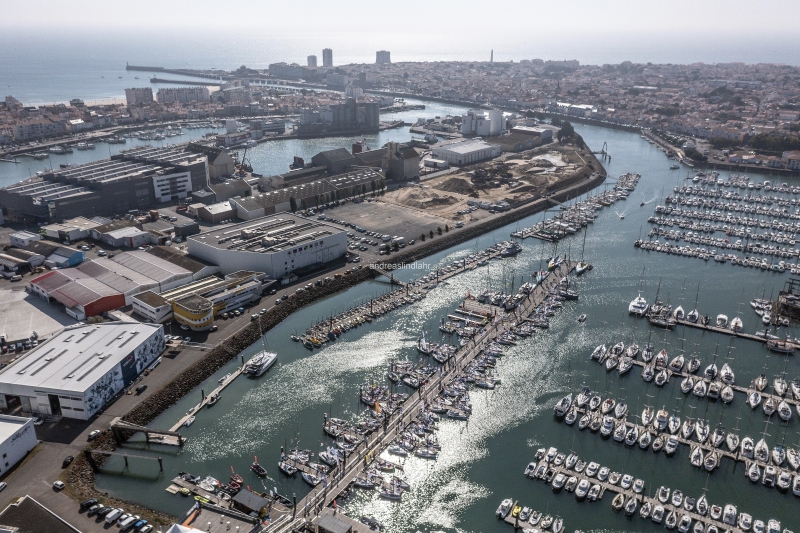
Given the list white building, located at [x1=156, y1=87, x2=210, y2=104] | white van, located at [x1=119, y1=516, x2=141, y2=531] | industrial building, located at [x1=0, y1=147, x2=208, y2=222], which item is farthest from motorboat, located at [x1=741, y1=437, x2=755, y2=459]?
white building, located at [x1=156, y1=87, x2=210, y2=104]

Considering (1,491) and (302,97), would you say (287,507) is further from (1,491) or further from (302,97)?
(302,97)

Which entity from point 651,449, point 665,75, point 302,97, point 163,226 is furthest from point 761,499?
point 665,75

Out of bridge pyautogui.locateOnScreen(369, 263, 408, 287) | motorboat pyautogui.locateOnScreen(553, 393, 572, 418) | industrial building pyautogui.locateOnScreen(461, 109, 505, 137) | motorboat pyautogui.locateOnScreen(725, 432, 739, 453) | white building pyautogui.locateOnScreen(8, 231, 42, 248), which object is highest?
industrial building pyautogui.locateOnScreen(461, 109, 505, 137)

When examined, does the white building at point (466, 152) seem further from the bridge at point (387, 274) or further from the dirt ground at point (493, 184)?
the bridge at point (387, 274)

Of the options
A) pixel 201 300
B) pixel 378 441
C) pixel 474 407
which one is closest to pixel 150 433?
pixel 201 300

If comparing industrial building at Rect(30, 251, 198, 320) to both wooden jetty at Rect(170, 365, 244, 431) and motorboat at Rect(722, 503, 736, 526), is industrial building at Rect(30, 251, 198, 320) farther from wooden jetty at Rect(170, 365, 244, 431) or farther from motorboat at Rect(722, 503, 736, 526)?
motorboat at Rect(722, 503, 736, 526)

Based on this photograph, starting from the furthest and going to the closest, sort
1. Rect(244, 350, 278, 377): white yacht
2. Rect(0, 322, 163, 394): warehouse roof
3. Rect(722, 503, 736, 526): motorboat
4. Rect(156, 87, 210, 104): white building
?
1. Rect(156, 87, 210, 104): white building
2. Rect(244, 350, 278, 377): white yacht
3. Rect(0, 322, 163, 394): warehouse roof
4. Rect(722, 503, 736, 526): motorboat

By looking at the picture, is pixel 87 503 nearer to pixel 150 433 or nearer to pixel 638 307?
pixel 150 433
